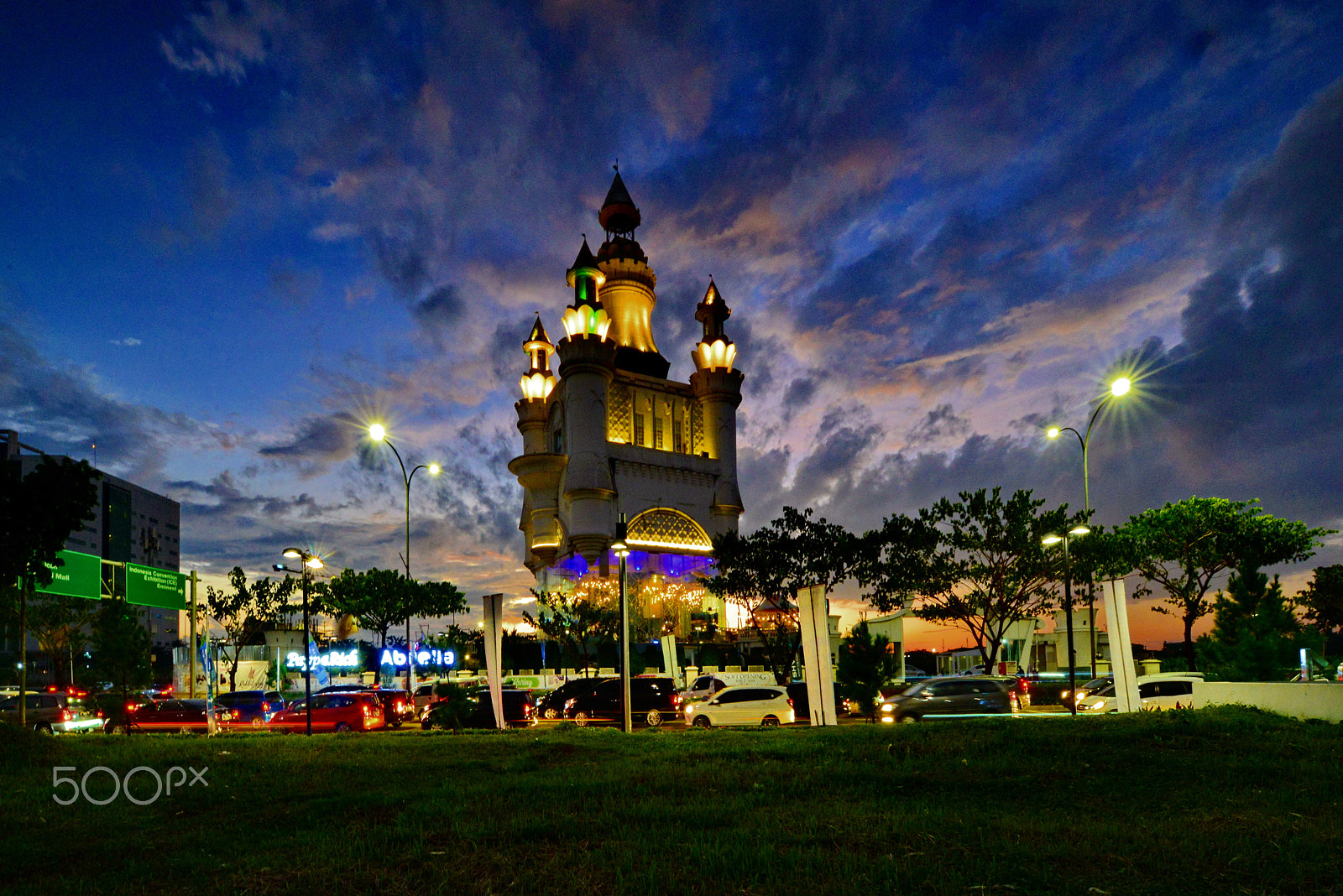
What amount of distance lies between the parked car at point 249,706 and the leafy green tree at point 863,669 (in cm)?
2009

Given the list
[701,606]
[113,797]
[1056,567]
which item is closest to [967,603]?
[1056,567]

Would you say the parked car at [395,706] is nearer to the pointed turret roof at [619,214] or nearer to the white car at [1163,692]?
the white car at [1163,692]

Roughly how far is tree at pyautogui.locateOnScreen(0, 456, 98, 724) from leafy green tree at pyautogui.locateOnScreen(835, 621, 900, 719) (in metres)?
21.5

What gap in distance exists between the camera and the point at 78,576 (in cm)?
3331

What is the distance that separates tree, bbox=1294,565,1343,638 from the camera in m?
55.5

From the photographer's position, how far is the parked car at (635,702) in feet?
102

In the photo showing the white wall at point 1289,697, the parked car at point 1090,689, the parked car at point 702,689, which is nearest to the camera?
the white wall at point 1289,697

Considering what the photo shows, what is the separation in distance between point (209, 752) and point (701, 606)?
57177 mm

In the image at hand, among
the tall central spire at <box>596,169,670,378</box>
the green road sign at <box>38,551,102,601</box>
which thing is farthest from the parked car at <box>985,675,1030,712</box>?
the tall central spire at <box>596,169,670,378</box>

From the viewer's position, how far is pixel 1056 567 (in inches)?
1631

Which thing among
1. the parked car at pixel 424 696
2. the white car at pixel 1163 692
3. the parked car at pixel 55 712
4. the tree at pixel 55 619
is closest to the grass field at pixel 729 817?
the white car at pixel 1163 692

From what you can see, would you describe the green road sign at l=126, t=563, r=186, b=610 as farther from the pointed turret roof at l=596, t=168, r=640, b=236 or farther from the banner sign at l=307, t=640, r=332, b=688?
the pointed turret roof at l=596, t=168, r=640, b=236

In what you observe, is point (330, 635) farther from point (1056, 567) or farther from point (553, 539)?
point (1056, 567)

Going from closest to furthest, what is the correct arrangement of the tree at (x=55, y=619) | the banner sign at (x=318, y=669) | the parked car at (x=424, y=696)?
1. the parked car at (x=424, y=696)
2. the tree at (x=55, y=619)
3. the banner sign at (x=318, y=669)
